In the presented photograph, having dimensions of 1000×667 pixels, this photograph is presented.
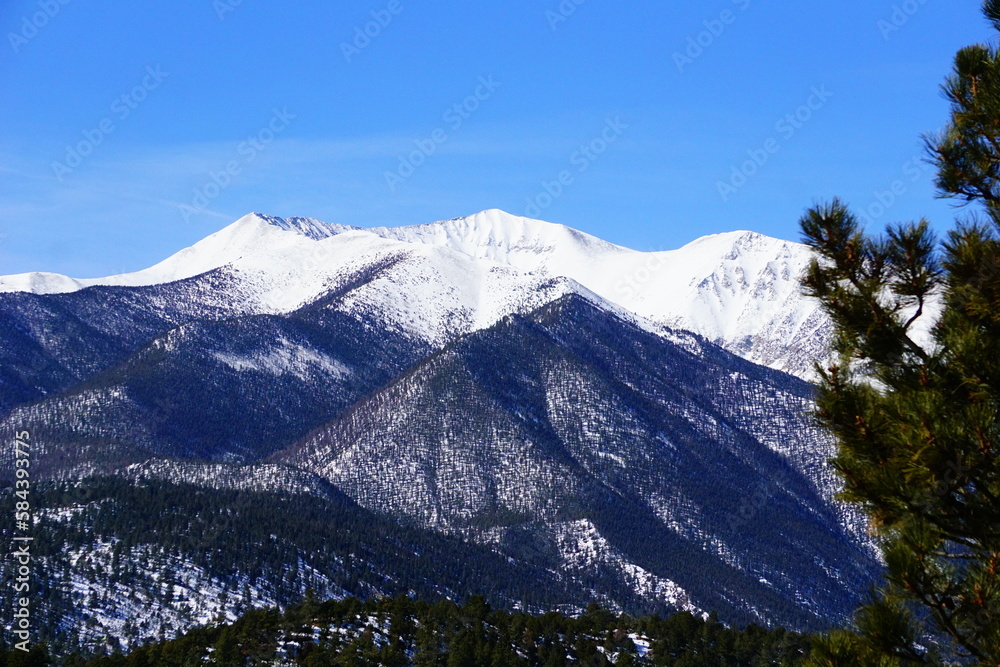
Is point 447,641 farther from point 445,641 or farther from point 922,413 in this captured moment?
point 922,413

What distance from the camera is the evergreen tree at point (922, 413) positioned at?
56.6 ft

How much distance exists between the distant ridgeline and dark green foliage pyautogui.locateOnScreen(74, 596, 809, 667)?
0.36 feet

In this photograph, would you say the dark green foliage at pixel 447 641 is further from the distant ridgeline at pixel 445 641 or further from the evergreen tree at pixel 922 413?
the evergreen tree at pixel 922 413

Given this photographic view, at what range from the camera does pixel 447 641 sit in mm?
101625

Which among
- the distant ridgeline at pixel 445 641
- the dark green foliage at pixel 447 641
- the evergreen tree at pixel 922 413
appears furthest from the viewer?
the dark green foliage at pixel 447 641

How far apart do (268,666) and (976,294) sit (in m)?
81.9

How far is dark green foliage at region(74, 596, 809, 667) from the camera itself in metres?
94.5

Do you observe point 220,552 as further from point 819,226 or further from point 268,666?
point 819,226

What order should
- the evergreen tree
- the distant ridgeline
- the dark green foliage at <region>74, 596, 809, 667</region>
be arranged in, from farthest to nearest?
the dark green foliage at <region>74, 596, 809, 667</region>, the distant ridgeline, the evergreen tree

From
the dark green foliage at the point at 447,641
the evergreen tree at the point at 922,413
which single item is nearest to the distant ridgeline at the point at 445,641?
the dark green foliage at the point at 447,641

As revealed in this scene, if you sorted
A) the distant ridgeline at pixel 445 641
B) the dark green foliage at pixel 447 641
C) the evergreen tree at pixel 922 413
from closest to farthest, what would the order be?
the evergreen tree at pixel 922 413, the distant ridgeline at pixel 445 641, the dark green foliage at pixel 447 641

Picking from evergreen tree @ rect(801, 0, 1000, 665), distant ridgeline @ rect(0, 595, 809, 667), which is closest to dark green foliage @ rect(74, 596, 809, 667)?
distant ridgeline @ rect(0, 595, 809, 667)

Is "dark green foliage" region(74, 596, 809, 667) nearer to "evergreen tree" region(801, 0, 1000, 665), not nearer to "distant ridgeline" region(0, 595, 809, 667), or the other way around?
"distant ridgeline" region(0, 595, 809, 667)

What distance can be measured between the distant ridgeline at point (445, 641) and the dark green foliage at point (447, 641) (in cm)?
11
